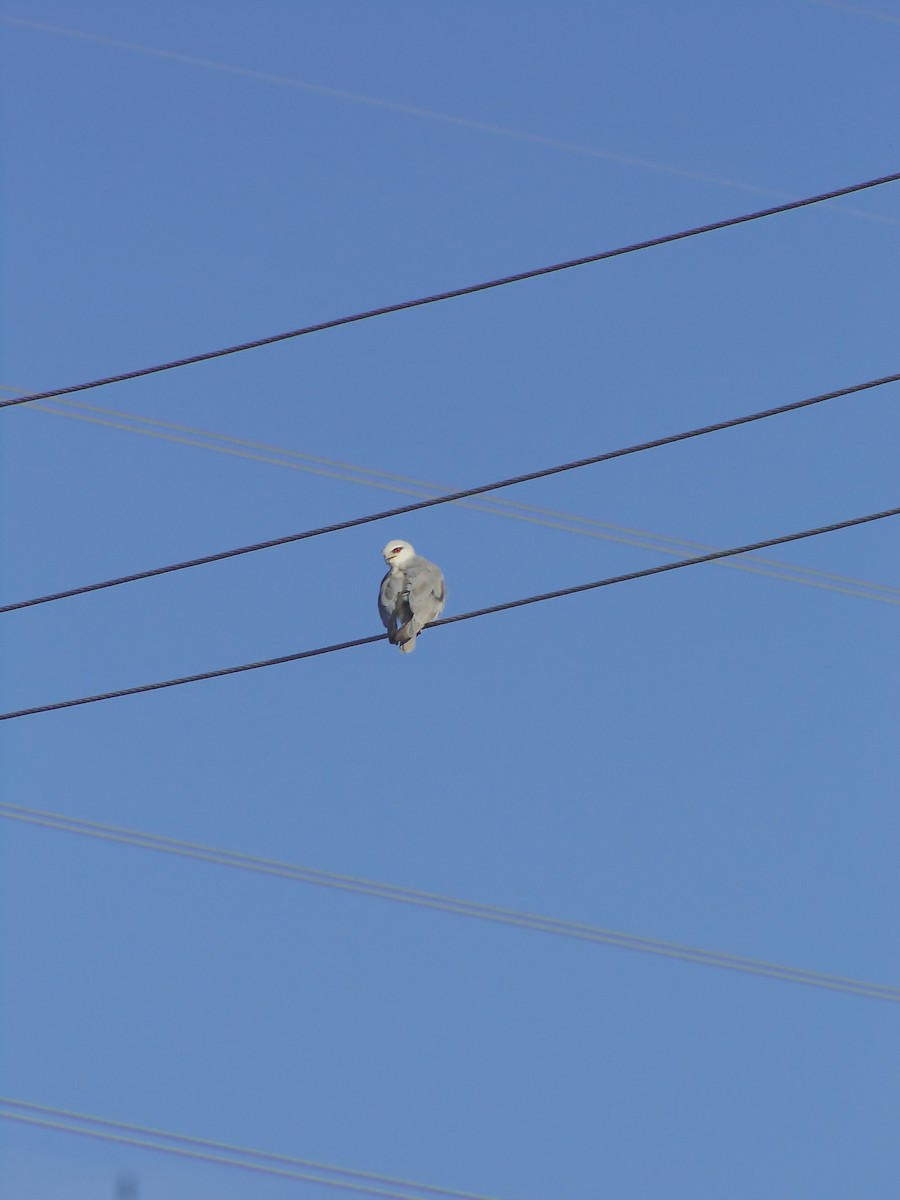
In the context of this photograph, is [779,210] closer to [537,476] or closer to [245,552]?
[537,476]

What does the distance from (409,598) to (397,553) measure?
1.29 meters

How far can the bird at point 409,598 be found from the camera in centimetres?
1944

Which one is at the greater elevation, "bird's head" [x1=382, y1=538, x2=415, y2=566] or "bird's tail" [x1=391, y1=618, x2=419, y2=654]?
"bird's head" [x1=382, y1=538, x2=415, y2=566]

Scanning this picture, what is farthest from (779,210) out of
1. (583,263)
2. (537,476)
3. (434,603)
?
(434,603)

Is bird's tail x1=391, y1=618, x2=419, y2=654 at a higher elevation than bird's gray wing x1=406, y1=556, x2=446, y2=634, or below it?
below

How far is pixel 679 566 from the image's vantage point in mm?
14883

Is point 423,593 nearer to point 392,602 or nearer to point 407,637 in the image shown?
point 392,602

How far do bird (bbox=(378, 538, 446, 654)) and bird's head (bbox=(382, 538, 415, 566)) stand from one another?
0.11 feet

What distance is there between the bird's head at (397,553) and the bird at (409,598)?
0.11 feet

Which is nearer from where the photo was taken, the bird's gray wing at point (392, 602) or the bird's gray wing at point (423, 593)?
the bird's gray wing at point (423, 593)

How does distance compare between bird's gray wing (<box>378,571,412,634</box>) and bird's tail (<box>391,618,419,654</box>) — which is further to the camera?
bird's gray wing (<box>378,571,412,634</box>)

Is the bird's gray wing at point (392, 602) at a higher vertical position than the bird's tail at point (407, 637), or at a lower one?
higher

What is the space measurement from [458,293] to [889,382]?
8.96 ft

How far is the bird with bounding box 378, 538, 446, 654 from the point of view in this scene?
1944 centimetres
